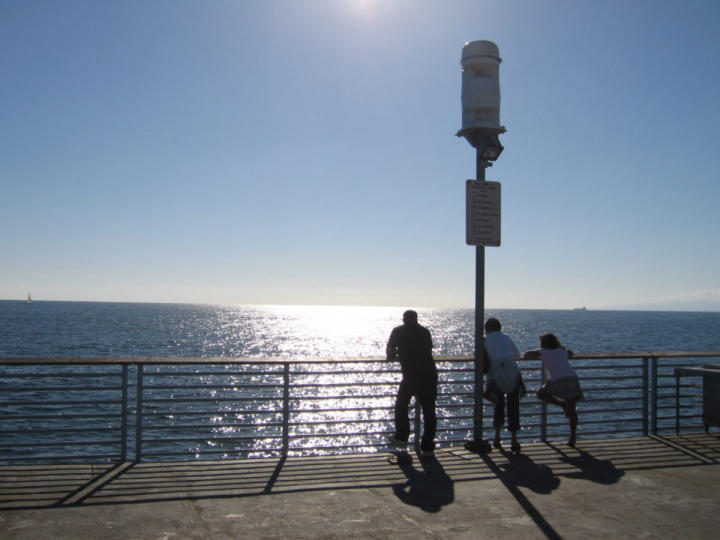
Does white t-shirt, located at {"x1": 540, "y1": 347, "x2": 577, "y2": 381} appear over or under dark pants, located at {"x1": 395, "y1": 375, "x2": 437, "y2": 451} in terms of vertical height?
over

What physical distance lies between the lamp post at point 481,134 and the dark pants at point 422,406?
488 mm

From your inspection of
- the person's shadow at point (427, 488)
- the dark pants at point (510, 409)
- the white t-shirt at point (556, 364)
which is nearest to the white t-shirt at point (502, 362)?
the dark pants at point (510, 409)

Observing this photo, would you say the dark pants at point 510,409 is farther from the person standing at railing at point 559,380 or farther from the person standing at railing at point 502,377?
the person standing at railing at point 559,380

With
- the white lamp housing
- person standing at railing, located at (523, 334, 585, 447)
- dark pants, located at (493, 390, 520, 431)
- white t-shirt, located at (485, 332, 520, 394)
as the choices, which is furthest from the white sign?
dark pants, located at (493, 390, 520, 431)

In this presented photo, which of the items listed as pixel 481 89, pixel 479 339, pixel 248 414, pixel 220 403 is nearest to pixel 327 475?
pixel 479 339

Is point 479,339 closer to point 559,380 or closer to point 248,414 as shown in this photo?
point 559,380

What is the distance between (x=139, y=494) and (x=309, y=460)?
1.72 meters

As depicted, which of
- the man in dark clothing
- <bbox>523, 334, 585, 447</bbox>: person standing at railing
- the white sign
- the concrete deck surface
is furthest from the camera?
<bbox>523, 334, 585, 447</bbox>: person standing at railing

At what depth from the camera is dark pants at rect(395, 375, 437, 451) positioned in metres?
6.35

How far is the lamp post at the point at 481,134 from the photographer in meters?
6.59

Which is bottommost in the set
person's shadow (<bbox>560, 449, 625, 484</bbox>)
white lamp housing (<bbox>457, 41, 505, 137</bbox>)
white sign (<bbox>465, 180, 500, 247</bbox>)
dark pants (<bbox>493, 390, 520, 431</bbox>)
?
person's shadow (<bbox>560, 449, 625, 484</bbox>)

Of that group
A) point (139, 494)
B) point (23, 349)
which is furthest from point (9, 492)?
point (23, 349)

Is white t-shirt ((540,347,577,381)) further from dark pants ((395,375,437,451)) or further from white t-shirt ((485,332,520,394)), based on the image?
dark pants ((395,375,437,451))

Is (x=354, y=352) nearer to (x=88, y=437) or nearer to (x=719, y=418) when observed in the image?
(x=88, y=437)
